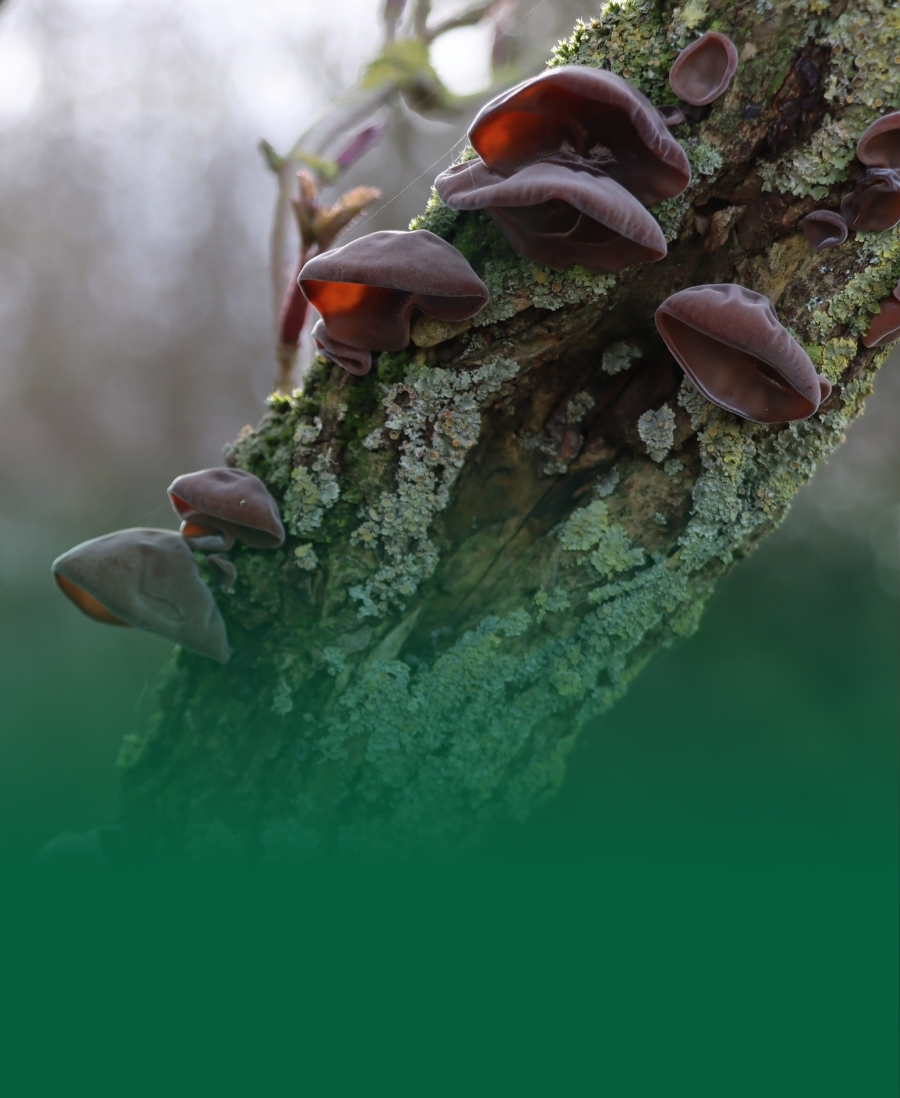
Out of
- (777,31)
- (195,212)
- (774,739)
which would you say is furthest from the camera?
(195,212)

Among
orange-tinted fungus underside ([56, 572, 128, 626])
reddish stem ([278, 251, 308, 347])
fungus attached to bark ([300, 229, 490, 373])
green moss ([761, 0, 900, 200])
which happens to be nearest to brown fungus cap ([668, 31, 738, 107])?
green moss ([761, 0, 900, 200])

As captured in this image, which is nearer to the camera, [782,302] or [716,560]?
[782,302]

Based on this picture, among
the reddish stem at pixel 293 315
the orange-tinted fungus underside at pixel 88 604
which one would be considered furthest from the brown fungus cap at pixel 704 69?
the orange-tinted fungus underside at pixel 88 604

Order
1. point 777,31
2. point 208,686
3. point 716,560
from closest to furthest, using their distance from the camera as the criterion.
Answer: point 777,31
point 716,560
point 208,686

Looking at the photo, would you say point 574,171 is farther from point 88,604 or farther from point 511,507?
point 88,604

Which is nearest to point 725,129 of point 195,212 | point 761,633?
point 761,633

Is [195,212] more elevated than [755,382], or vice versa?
[195,212]

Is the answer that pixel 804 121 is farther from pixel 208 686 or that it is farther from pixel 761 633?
pixel 761 633
